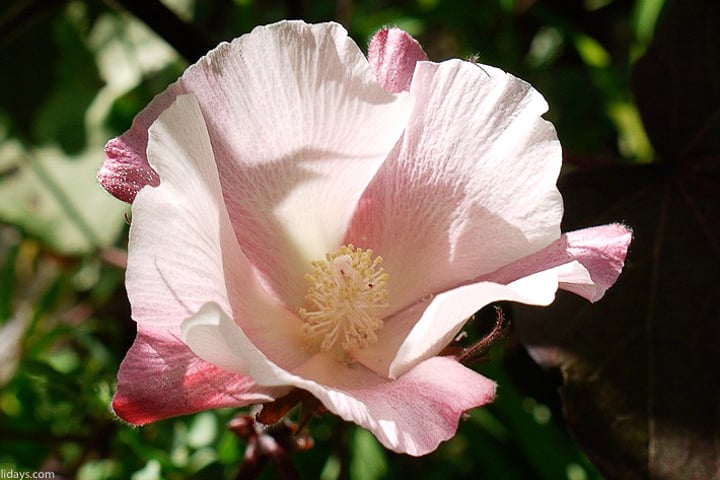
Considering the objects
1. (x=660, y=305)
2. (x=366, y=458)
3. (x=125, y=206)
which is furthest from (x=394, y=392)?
(x=125, y=206)

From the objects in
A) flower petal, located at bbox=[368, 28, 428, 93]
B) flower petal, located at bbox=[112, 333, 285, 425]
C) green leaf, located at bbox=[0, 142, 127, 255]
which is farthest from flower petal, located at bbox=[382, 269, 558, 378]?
green leaf, located at bbox=[0, 142, 127, 255]

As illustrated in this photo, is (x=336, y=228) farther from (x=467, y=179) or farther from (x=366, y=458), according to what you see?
(x=366, y=458)

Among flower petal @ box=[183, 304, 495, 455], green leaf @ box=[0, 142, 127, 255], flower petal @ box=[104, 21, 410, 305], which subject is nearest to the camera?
flower petal @ box=[183, 304, 495, 455]

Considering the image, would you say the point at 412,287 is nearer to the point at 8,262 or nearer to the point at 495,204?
the point at 495,204

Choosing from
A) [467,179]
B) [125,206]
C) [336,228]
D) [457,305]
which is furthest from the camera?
[125,206]

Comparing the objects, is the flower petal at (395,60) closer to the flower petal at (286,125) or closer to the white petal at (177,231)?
the flower petal at (286,125)

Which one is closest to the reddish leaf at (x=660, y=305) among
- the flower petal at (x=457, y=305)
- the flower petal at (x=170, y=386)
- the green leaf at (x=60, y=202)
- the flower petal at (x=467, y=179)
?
the flower petal at (x=467, y=179)

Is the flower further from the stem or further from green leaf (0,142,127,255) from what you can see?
green leaf (0,142,127,255)
